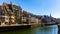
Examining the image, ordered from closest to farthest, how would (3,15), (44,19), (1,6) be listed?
(3,15) → (1,6) → (44,19)

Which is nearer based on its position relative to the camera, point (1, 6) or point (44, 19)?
point (1, 6)

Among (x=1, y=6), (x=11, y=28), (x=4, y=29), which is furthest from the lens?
(x=1, y=6)

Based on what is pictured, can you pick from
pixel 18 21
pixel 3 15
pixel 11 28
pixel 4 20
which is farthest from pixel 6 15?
pixel 11 28

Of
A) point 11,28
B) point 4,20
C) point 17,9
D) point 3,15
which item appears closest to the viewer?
point 11,28

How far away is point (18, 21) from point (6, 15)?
33.2 feet

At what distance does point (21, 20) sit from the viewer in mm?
67062

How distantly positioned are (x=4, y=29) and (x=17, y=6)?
42.6m

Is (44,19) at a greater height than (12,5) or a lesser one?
lesser

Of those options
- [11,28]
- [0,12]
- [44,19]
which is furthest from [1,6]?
[44,19]

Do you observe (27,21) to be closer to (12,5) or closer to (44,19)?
(12,5)

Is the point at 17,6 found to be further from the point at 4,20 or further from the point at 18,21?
the point at 4,20

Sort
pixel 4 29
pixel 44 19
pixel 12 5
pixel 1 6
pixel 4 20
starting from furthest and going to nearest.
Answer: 1. pixel 44 19
2. pixel 12 5
3. pixel 1 6
4. pixel 4 20
5. pixel 4 29

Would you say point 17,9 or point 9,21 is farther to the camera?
point 17,9

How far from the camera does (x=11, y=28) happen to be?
139 feet
